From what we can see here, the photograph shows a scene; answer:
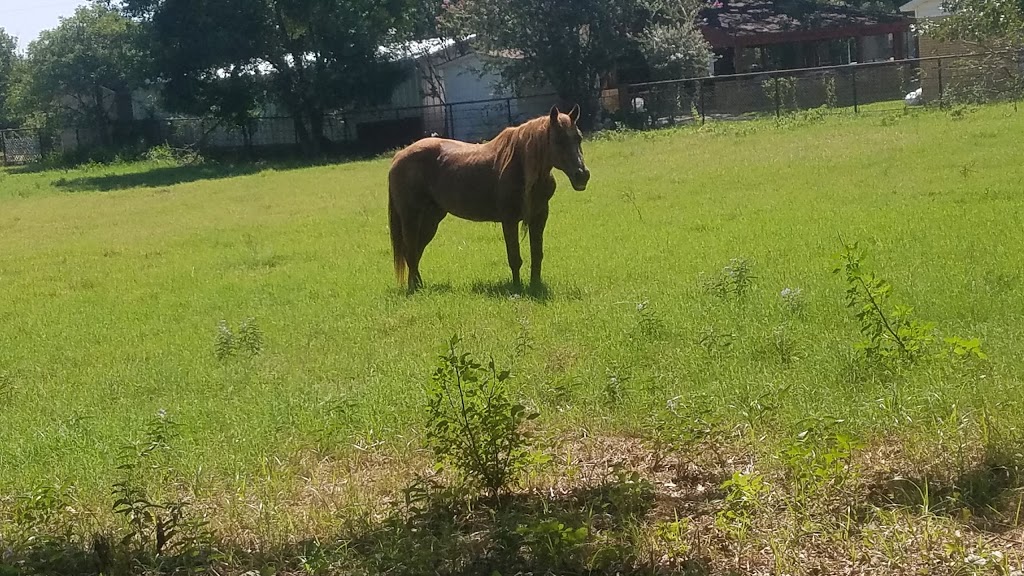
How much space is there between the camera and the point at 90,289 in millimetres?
12008

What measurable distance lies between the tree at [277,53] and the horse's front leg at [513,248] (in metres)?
25.4

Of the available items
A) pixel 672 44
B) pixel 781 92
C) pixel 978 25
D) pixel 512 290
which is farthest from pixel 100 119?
pixel 512 290

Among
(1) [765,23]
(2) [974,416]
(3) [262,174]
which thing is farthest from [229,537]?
(1) [765,23]

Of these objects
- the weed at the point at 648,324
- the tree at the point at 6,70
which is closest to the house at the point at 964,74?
the weed at the point at 648,324

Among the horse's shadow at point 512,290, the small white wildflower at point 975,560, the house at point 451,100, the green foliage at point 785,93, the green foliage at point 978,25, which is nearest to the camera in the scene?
the small white wildflower at point 975,560

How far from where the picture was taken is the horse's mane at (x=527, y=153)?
9.37m

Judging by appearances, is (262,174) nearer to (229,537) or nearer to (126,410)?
(126,410)

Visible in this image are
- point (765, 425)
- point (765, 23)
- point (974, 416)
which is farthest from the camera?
point (765, 23)

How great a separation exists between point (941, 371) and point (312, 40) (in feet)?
103

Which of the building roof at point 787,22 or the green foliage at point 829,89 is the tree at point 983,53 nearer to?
the green foliage at point 829,89

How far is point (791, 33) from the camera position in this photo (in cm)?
4131

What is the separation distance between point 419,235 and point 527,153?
1786mm

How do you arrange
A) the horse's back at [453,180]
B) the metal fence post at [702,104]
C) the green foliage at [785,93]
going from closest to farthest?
the horse's back at [453,180] → the metal fence post at [702,104] → the green foliage at [785,93]

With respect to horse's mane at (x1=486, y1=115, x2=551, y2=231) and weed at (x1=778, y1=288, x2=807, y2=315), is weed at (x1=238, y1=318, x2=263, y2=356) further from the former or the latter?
weed at (x1=778, y1=288, x2=807, y2=315)
